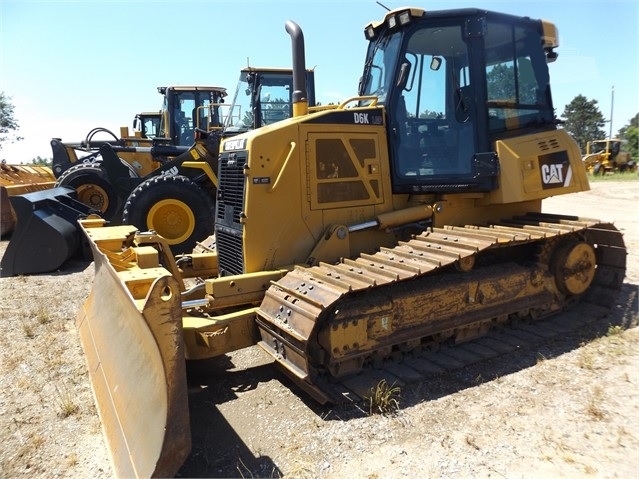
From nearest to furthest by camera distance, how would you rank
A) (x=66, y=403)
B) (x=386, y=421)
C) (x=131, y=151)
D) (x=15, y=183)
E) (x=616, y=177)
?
(x=386, y=421), (x=66, y=403), (x=131, y=151), (x=15, y=183), (x=616, y=177)

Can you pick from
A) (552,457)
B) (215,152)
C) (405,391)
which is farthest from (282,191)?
(215,152)

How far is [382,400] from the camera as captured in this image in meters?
3.45

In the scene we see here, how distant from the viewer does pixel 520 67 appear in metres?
5.01

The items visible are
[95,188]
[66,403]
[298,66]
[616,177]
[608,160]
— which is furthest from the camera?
[608,160]

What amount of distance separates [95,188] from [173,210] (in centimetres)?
272

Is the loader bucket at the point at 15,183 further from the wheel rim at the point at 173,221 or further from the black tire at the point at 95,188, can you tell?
the wheel rim at the point at 173,221

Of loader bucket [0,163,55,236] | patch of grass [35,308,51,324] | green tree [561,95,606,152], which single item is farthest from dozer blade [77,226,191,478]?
green tree [561,95,606,152]

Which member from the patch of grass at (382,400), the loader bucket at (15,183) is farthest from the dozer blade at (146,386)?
the loader bucket at (15,183)

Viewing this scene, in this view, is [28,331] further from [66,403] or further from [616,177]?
[616,177]

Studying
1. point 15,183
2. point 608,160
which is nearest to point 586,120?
point 608,160

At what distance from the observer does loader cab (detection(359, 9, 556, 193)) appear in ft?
15.2

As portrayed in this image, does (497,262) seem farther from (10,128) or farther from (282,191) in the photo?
(10,128)

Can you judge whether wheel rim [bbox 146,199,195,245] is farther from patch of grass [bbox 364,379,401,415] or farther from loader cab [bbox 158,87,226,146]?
patch of grass [bbox 364,379,401,415]

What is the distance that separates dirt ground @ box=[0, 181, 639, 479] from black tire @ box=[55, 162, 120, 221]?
18.5 feet
